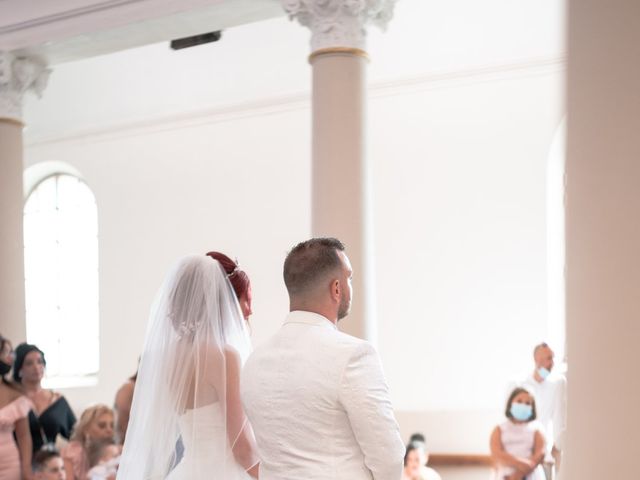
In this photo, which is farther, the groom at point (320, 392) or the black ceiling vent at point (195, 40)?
the black ceiling vent at point (195, 40)

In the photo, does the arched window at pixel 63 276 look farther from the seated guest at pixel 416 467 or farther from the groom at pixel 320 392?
the groom at pixel 320 392

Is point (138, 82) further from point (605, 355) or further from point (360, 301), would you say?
point (605, 355)

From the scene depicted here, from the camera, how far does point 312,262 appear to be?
270cm

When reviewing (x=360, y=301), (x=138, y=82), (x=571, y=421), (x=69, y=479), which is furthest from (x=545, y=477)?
(x=138, y=82)

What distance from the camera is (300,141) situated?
496 inches

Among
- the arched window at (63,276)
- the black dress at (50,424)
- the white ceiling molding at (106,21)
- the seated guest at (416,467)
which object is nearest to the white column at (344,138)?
the white ceiling molding at (106,21)

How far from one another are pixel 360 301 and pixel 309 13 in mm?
2470

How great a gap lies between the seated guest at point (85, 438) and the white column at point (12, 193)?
2062 mm

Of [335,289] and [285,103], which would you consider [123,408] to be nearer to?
[335,289]

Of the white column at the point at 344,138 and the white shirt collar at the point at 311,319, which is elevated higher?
the white column at the point at 344,138

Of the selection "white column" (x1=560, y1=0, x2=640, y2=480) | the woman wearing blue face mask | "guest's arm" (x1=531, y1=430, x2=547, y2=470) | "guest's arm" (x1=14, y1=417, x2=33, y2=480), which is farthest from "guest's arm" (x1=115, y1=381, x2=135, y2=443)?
"white column" (x1=560, y1=0, x2=640, y2=480)

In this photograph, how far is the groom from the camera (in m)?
2.57

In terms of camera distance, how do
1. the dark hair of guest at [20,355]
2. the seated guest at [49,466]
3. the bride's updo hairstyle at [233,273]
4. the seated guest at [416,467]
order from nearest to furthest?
the bride's updo hairstyle at [233,273], the seated guest at [49,466], the dark hair of guest at [20,355], the seated guest at [416,467]

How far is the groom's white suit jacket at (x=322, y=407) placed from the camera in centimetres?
256
